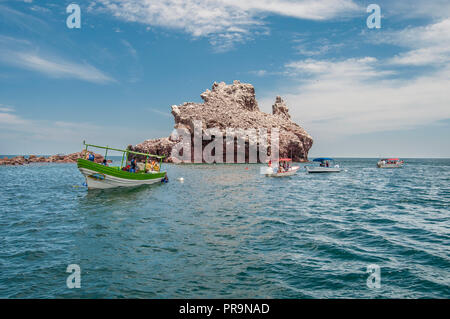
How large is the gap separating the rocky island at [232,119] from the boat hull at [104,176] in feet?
234

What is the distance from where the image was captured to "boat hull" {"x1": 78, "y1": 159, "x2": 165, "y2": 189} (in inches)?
991

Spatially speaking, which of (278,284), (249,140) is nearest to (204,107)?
(249,140)

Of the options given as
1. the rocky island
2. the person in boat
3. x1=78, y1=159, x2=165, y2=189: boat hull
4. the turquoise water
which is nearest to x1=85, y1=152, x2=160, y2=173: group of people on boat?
the person in boat

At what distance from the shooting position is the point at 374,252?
32.5ft

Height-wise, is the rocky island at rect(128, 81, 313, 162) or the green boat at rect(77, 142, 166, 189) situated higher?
the rocky island at rect(128, 81, 313, 162)

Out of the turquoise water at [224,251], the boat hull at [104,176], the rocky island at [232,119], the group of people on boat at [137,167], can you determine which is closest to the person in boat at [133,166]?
the group of people on boat at [137,167]

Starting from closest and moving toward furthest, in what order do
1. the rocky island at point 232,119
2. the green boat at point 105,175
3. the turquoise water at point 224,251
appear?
the turquoise water at point 224,251 < the green boat at point 105,175 < the rocky island at point 232,119

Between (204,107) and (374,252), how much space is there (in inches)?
4074

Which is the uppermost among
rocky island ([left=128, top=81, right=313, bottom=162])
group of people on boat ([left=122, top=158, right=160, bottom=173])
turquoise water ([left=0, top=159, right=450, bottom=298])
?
rocky island ([left=128, top=81, right=313, bottom=162])

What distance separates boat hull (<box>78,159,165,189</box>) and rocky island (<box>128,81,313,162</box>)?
7144 cm

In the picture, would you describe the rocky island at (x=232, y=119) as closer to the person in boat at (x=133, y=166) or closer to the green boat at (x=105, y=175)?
the person in boat at (x=133, y=166)

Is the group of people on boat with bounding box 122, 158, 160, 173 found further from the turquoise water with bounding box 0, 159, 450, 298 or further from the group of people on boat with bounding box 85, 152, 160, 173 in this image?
the turquoise water with bounding box 0, 159, 450, 298

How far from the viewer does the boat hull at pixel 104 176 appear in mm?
25172
